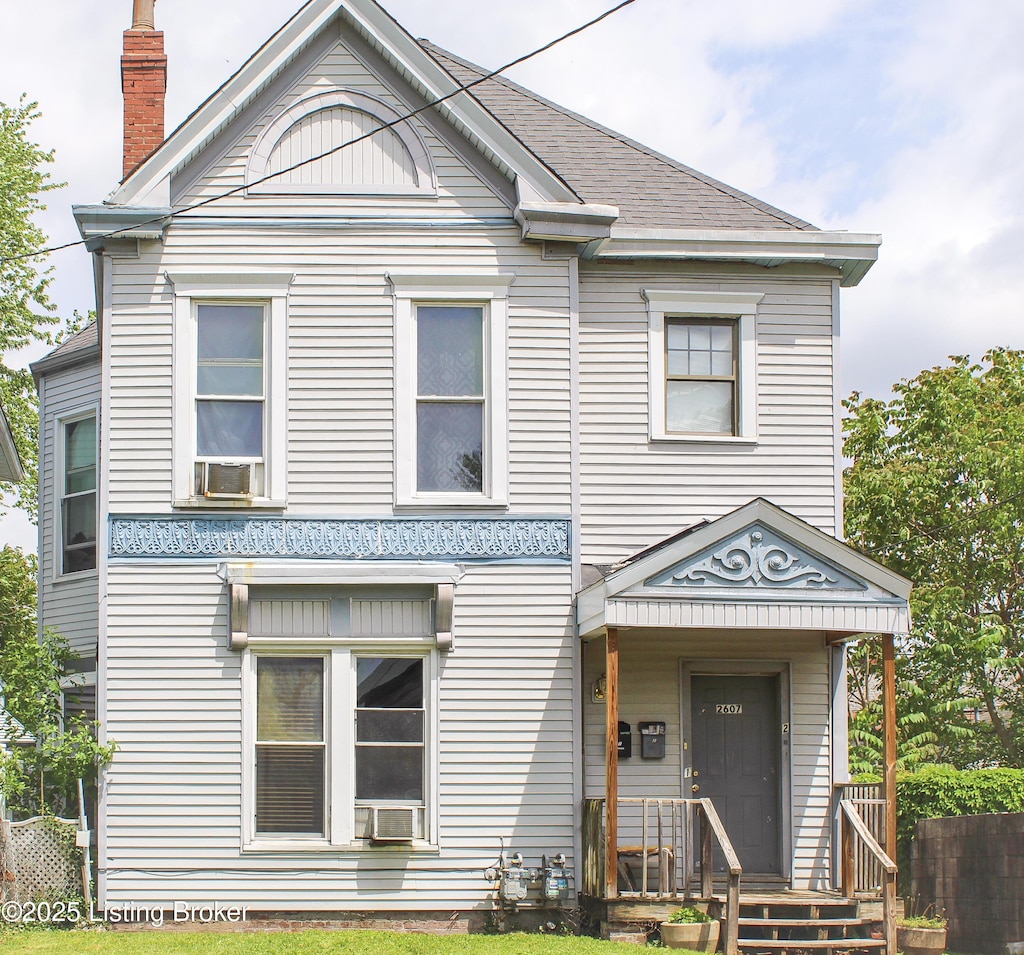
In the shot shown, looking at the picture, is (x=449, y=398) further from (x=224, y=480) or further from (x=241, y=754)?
→ (x=241, y=754)

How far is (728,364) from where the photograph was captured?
1543cm

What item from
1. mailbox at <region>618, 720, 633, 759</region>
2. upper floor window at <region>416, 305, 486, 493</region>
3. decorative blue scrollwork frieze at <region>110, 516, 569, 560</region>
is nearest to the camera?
decorative blue scrollwork frieze at <region>110, 516, 569, 560</region>

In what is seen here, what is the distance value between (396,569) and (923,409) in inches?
458

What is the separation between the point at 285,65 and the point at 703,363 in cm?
535

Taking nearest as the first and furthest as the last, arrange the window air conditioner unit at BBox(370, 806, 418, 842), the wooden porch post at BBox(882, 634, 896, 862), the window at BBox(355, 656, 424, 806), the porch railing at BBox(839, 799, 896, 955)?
the porch railing at BBox(839, 799, 896, 955) → the wooden porch post at BBox(882, 634, 896, 862) → the window air conditioner unit at BBox(370, 806, 418, 842) → the window at BBox(355, 656, 424, 806)

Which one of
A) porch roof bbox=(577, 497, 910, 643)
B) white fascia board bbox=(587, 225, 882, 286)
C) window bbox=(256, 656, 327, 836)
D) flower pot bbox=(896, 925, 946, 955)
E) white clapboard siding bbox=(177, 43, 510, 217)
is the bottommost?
flower pot bbox=(896, 925, 946, 955)

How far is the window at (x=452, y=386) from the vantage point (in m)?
14.5

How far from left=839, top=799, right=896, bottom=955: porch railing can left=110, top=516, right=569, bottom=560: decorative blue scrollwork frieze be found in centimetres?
410

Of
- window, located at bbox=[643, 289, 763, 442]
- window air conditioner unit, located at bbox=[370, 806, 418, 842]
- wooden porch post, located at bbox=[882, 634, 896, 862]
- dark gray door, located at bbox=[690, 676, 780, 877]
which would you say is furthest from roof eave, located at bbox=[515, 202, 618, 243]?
window air conditioner unit, located at bbox=[370, 806, 418, 842]

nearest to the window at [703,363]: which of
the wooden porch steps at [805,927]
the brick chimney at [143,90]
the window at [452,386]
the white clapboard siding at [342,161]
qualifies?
the window at [452,386]

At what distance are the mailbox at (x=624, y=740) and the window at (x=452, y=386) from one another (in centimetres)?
A: 264

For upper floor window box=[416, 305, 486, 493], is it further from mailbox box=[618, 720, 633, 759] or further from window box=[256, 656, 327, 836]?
mailbox box=[618, 720, 633, 759]

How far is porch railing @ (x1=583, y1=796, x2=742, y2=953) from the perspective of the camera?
12.8m

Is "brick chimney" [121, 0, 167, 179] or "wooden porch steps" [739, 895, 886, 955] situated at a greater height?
"brick chimney" [121, 0, 167, 179]
